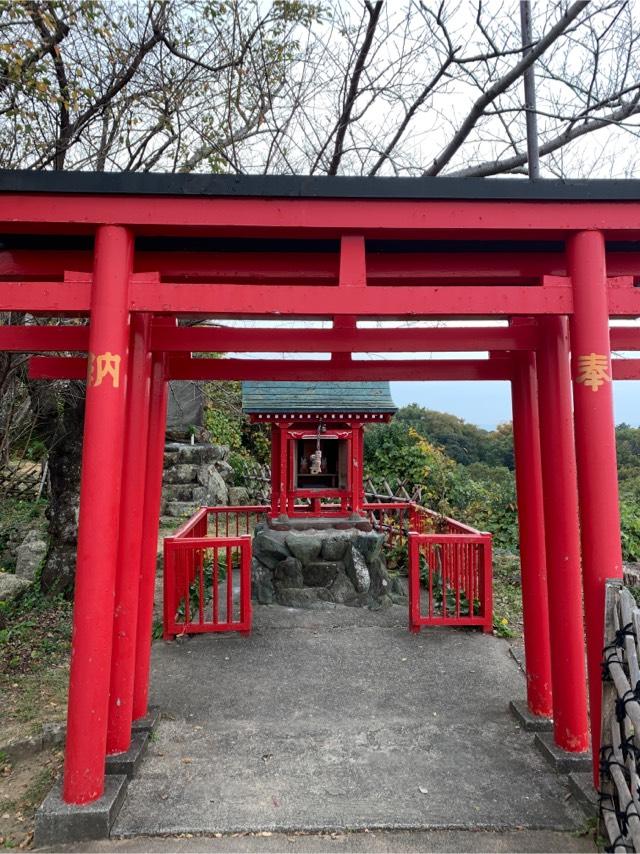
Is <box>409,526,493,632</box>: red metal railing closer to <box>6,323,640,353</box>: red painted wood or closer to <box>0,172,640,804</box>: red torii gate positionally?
<box>0,172,640,804</box>: red torii gate

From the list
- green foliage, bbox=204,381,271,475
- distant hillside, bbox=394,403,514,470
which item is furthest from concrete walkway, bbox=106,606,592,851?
distant hillside, bbox=394,403,514,470

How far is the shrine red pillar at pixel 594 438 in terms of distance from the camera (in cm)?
278

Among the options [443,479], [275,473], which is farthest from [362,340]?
[443,479]

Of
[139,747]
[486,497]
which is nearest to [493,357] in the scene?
[139,747]

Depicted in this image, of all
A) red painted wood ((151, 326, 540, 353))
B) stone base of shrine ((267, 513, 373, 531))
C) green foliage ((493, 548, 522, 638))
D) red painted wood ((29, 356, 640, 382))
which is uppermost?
red painted wood ((151, 326, 540, 353))

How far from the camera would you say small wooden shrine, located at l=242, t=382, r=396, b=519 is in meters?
8.37

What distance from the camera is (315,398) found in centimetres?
850

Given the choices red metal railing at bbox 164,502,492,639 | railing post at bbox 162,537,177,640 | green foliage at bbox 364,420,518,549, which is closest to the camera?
railing post at bbox 162,537,177,640

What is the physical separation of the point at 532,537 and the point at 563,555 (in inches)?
24.3

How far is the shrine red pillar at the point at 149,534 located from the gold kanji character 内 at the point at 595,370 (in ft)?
9.60

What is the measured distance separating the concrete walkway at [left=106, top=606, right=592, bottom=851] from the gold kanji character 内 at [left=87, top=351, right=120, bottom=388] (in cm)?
243

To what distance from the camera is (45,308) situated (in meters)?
2.82

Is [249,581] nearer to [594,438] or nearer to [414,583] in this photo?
[414,583]

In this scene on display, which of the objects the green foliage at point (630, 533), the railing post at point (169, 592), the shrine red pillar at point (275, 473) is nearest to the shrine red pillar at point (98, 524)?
→ the railing post at point (169, 592)
